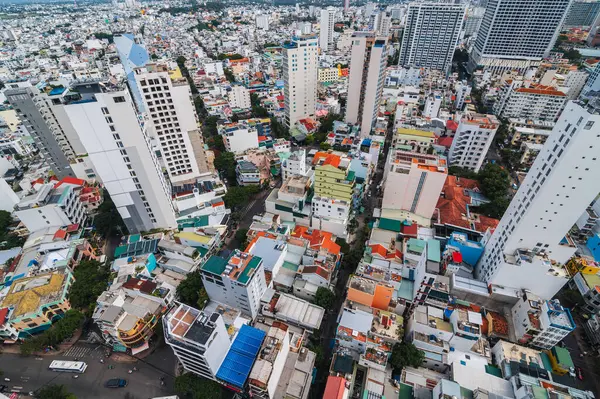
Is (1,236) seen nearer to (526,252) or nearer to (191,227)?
(191,227)

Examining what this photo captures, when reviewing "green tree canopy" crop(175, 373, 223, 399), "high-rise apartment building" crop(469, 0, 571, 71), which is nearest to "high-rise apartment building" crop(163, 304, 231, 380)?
"green tree canopy" crop(175, 373, 223, 399)

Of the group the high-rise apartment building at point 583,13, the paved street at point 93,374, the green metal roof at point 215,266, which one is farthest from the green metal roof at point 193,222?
the high-rise apartment building at point 583,13

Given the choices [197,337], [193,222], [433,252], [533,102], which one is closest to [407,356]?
[433,252]

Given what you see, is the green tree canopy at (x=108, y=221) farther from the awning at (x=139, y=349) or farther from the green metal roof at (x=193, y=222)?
the awning at (x=139, y=349)

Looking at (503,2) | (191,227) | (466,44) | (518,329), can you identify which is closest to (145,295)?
(191,227)

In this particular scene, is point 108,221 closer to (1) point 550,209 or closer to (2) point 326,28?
(1) point 550,209

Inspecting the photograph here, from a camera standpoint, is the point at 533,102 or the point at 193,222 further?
the point at 533,102

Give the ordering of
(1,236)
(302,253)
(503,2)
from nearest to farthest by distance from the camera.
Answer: (302,253) → (1,236) → (503,2)
